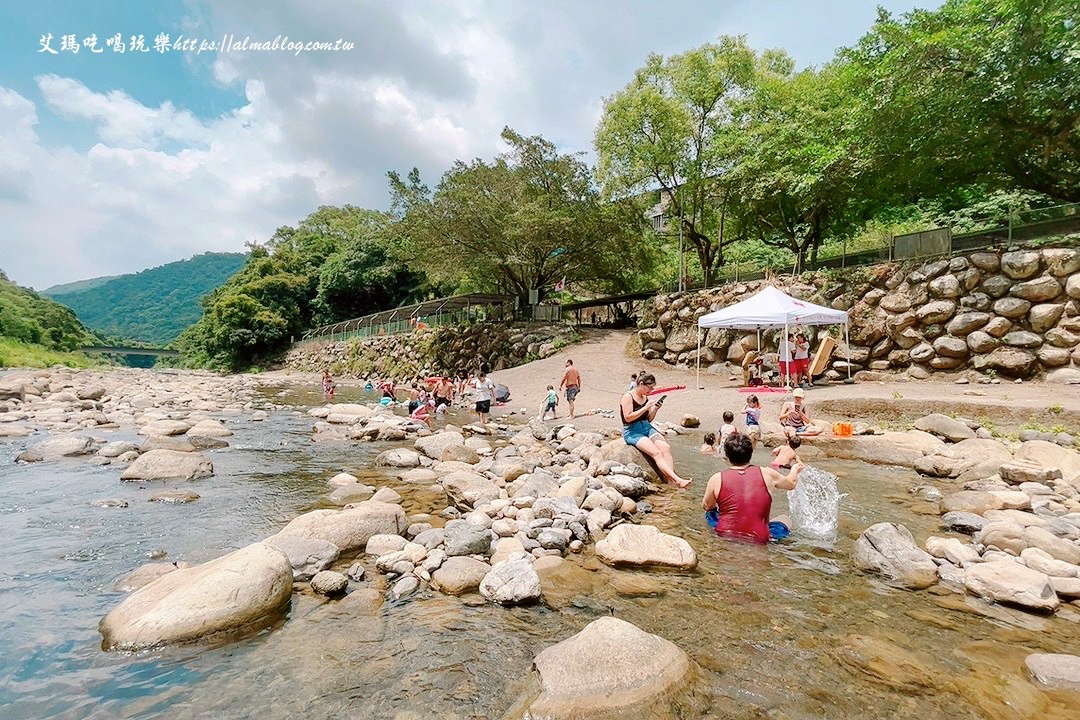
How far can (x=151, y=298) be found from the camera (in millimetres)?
164875

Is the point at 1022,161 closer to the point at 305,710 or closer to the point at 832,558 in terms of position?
the point at 832,558

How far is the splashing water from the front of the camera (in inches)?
214

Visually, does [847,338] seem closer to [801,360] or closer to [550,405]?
[801,360]

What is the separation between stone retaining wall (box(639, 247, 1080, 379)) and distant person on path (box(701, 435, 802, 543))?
12137 millimetres

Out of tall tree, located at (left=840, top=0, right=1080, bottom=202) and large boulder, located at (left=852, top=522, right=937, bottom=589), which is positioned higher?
tall tree, located at (left=840, top=0, right=1080, bottom=202)

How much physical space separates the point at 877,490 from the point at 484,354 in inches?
884

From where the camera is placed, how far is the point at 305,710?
271 centimetres

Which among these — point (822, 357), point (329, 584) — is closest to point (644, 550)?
point (329, 584)

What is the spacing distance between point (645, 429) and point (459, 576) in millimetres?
4170

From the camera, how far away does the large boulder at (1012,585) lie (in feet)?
12.1

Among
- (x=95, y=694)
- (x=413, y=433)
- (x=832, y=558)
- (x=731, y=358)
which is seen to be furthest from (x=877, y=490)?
(x=731, y=358)

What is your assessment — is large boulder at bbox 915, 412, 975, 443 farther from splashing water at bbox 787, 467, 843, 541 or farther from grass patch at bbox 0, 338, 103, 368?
grass patch at bbox 0, 338, 103, 368

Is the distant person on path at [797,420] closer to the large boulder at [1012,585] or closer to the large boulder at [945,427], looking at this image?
the large boulder at [945,427]

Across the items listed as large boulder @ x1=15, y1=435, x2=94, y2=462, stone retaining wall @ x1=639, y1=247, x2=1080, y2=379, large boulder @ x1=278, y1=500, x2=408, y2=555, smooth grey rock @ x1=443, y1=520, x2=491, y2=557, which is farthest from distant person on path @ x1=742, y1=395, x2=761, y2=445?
large boulder @ x1=15, y1=435, x2=94, y2=462
